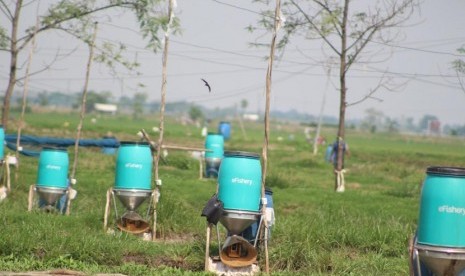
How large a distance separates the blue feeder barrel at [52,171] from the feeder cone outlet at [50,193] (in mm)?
77

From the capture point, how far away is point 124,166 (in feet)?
43.5

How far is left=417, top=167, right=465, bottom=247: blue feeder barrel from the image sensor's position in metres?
8.09

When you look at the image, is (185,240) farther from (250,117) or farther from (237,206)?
(250,117)

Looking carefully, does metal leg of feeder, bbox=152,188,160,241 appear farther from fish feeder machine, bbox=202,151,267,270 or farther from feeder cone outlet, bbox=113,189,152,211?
fish feeder machine, bbox=202,151,267,270

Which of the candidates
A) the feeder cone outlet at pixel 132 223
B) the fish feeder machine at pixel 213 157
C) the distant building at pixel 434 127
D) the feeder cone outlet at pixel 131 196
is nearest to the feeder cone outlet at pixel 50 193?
the feeder cone outlet at pixel 131 196

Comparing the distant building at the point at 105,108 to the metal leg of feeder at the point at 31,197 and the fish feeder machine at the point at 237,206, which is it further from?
the fish feeder machine at the point at 237,206

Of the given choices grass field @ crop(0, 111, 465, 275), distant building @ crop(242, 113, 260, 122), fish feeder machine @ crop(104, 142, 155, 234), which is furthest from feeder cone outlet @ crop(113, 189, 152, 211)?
distant building @ crop(242, 113, 260, 122)

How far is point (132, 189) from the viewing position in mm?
Answer: 13141

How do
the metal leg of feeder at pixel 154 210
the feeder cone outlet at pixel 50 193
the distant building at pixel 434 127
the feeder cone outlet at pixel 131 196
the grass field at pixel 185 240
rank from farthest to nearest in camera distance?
the distant building at pixel 434 127, the feeder cone outlet at pixel 50 193, the feeder cone outlet at pixel 131 196, the metal leg of feeder at pixel 154 210, the grass field at pixel 185 240

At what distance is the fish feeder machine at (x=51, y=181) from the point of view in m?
15.5

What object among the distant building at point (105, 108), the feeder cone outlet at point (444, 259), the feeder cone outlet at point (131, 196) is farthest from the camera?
the distant building at point (105, 108)

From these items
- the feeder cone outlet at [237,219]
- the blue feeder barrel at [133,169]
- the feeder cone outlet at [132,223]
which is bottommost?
the feeder cone outlet at [132,223]

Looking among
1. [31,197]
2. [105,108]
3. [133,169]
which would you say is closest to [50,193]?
[31,197]

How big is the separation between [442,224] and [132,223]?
250 inches
